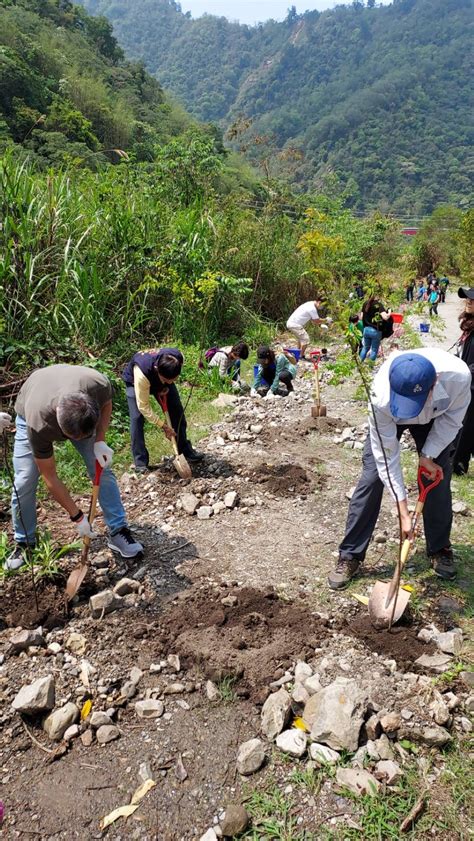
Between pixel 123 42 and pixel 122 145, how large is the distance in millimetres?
138601

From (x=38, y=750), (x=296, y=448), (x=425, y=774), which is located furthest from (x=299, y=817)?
(x=296, y=448)

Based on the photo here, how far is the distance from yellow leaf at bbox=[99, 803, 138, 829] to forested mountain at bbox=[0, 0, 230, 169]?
8106mm

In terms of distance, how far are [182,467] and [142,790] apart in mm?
2479

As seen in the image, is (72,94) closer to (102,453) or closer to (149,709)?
(102,453)

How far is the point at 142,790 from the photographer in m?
1.88

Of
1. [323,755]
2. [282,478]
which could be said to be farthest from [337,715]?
[282,478]

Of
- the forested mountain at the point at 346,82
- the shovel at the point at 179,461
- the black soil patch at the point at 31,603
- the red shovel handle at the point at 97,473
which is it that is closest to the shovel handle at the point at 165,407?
the shovel at the point at 179,461

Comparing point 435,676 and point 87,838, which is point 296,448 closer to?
point 435,676

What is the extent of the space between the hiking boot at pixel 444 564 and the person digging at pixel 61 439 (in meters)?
1.79

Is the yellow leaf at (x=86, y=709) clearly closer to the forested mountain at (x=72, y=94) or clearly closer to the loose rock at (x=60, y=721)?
the loose rock at (x=60, y=721)

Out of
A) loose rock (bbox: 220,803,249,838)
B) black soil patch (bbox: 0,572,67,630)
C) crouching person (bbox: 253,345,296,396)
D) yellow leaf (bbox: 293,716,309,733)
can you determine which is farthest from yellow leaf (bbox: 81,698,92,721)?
crouching person (bbox: 253,345,296,396)

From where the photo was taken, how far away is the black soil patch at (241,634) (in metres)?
2.32

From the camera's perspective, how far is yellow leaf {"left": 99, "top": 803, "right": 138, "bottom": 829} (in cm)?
179

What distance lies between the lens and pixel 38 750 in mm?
2088
